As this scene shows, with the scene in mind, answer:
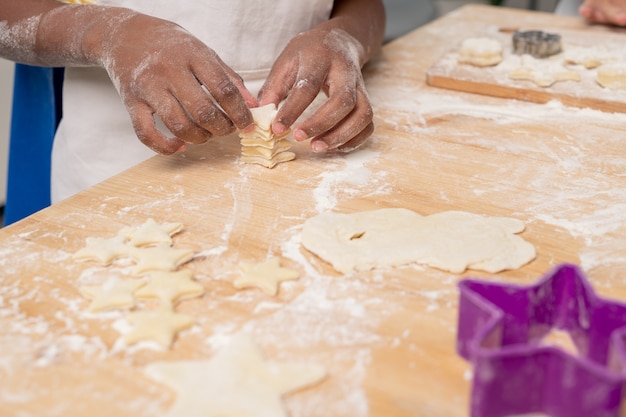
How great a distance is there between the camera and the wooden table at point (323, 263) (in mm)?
681

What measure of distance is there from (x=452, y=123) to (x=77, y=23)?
0.73m

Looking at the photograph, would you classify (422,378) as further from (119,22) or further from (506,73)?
(506,73)

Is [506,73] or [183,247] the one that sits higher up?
[506,73]

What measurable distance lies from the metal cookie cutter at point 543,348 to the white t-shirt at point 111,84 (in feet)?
3.07

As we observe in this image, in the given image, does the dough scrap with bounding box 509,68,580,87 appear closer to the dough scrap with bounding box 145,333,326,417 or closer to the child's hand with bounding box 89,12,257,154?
the child's hand with bounding box 89,12,257,154

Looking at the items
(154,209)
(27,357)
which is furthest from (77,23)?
(27,357)

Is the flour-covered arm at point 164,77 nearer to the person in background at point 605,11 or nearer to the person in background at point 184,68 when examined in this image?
the person in background at point 184,68

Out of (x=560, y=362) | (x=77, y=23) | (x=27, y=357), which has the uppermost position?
(x=77, y=23)

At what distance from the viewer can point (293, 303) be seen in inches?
31.8

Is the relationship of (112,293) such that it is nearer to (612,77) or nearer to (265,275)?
(265,275)

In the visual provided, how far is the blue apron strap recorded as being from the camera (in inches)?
61.9

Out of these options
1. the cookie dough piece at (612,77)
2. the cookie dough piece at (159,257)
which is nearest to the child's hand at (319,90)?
the cookie dough piece at (159,257)

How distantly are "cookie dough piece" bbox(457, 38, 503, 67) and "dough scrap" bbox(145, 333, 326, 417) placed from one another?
3.74 feet

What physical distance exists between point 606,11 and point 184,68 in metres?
1.46
